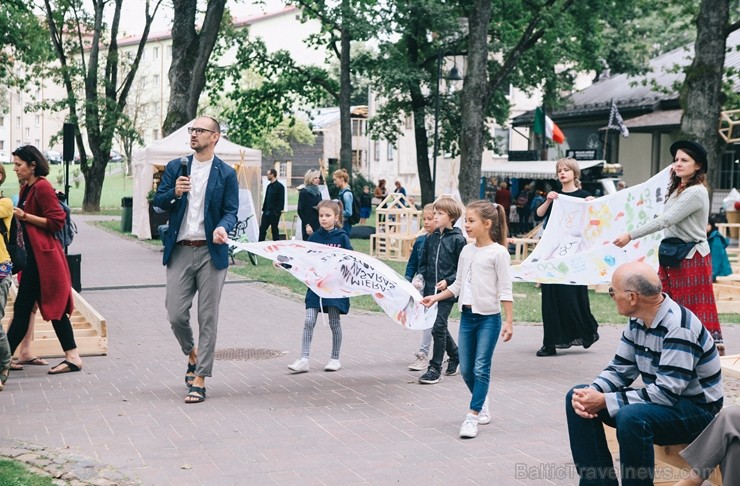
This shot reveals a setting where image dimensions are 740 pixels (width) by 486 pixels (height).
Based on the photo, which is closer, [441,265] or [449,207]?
[449,207]

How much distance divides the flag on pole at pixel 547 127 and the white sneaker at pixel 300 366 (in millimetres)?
26639

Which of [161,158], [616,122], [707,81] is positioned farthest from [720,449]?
[616,122]

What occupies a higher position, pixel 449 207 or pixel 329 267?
pixel 449 207

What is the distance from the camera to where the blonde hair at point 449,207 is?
8289 mm

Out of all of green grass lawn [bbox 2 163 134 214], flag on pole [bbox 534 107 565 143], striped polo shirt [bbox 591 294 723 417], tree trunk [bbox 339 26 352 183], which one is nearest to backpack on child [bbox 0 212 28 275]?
striped polo shirt [bbox 591 294 723 417]

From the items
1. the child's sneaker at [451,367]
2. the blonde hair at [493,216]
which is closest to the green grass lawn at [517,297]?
the child's sneaker at [451,367]

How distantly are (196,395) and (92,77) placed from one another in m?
39.6

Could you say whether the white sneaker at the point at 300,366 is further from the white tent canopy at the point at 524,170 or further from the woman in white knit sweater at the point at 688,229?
the white tent canopy at the point at 524,170

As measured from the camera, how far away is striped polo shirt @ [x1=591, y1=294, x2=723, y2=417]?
4680 millimetres

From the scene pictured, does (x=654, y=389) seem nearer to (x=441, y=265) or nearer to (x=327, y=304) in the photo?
(x=441, y=265)

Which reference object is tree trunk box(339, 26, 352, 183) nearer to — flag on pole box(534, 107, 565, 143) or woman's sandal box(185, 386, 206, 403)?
flag on pole box(534, 107, 565, 143)

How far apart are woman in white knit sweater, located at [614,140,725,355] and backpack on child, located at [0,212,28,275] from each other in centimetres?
487

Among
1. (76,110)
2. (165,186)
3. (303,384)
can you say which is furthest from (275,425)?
(76,110)

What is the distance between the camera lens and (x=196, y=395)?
782cm
